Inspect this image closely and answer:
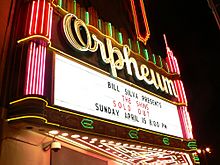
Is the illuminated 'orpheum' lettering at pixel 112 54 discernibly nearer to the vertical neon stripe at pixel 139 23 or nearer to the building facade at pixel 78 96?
the building facade at pixel 78 96

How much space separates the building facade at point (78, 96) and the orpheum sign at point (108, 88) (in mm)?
35

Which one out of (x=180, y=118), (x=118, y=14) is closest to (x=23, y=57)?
(x=180, y=118)

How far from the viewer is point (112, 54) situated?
10477 millimetres

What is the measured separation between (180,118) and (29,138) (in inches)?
302

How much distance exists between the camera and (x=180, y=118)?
1295 cm

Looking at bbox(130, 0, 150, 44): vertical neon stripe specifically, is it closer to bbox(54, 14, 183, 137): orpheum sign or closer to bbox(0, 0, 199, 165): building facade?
bbox(0, 0, 199, 165): building facade

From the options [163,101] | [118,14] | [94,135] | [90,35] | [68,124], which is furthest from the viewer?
[118,14]

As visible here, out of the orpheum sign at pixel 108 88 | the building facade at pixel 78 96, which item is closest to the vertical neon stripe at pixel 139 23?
the building facade at pixel 78 96

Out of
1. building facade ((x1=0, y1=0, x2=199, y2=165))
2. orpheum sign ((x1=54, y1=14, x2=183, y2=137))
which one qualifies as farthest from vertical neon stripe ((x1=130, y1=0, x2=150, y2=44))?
orpheum sign ((x1=54, y1=14, x2=183, y2=137))

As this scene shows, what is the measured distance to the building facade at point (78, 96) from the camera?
23.0ft

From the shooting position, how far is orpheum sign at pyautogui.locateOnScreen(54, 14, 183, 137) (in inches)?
316

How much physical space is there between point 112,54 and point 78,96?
2.99 meters

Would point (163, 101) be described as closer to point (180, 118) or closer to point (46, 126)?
point (180, 118)

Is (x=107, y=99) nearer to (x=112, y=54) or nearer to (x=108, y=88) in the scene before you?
(x=108, y=88)
